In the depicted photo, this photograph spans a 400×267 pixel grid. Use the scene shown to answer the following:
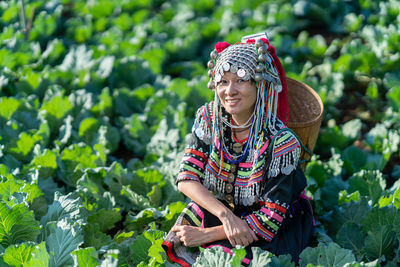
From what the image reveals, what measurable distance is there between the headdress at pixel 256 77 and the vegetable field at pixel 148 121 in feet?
1.87

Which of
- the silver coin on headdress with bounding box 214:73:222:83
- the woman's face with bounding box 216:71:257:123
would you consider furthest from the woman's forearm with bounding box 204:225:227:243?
the silver coin on headdress with bounding box 214:73:222:83

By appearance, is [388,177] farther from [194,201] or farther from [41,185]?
[41,185]

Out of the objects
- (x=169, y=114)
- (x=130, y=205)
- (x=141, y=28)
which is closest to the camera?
(x=130, y=205)

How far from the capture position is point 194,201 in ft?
8.29

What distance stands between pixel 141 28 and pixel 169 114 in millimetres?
2064

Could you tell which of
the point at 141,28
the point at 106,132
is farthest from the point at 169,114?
the point at 141,28

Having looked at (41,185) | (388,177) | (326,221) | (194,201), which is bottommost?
(388,177)

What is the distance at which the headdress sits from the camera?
232 centimetres

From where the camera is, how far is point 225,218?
236cm

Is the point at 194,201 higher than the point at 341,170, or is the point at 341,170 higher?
the point at 194,201

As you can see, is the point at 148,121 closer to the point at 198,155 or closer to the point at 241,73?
the point at 198,155

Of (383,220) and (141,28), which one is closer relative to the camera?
(383,220)

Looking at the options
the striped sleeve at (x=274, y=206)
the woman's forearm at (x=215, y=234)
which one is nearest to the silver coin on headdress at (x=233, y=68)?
the striped sleeve at (x=274, y=206)

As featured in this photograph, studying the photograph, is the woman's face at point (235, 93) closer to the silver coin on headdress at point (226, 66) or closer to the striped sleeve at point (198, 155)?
the silver coin on headdress at point (226, 66)
